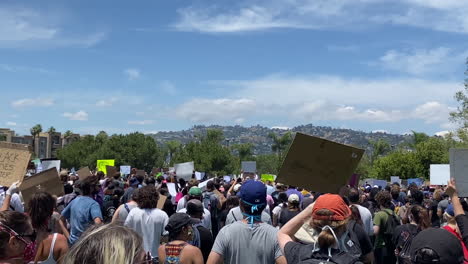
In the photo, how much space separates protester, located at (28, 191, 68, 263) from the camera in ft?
16.1

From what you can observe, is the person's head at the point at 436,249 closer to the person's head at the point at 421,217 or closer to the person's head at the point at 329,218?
the person's head at the point at 329,218

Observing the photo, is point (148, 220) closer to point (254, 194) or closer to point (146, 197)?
point (146, 197)

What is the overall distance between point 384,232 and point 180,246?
4875mm

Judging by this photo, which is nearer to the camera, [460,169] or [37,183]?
[460,169]

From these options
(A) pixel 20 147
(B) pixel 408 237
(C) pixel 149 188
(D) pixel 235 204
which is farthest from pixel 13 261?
(D) pixel 235 204

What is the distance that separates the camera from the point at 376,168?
2968 inches

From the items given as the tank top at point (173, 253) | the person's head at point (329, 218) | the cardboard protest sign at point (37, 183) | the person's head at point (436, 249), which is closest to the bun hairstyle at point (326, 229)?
the person's head at point (329, 218)

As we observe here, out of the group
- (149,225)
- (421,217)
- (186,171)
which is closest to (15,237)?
(149,225)

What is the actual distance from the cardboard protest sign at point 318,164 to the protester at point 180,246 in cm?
129

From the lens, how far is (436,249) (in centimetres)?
344

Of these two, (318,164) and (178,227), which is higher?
(318,164)

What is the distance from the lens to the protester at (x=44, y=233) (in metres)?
4.91

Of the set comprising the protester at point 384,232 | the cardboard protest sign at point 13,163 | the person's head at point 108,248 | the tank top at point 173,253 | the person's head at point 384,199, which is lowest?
the protester at point 384,232

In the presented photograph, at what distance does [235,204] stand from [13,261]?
7246 mm
